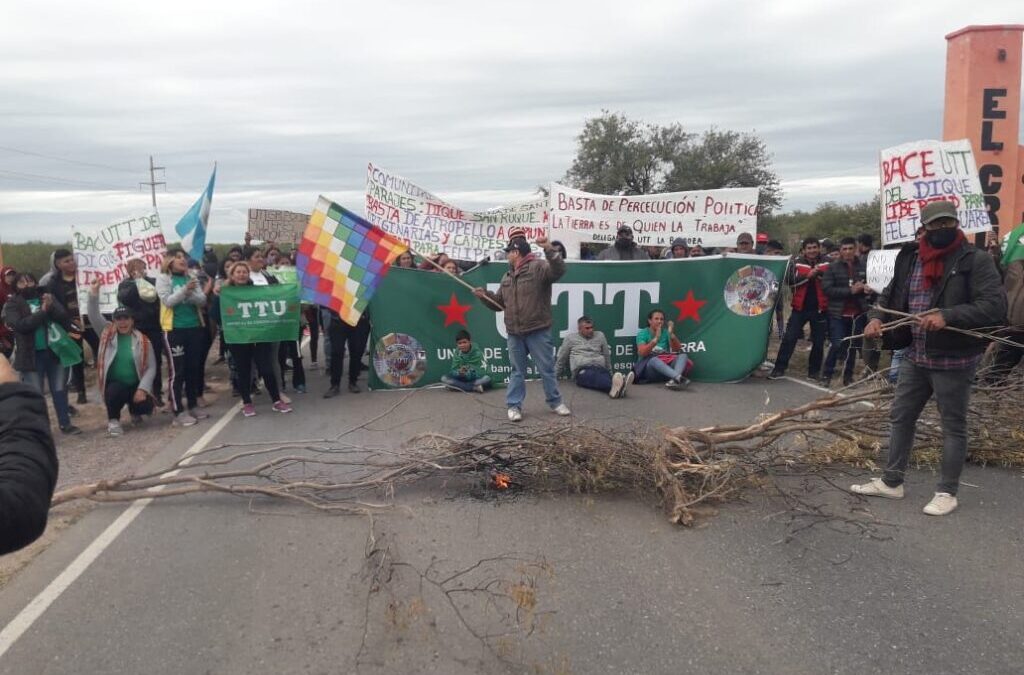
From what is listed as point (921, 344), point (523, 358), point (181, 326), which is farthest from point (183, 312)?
point (921, 344)

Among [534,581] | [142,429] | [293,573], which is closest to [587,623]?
[534,581]

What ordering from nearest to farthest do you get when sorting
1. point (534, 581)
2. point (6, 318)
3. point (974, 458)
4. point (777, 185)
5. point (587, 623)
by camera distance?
point (587, 623)
point (534, 581)
point (974, 458)
point (6, 318)
point (777, 185)

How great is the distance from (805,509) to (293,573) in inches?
127

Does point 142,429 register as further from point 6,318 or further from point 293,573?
point 293,573

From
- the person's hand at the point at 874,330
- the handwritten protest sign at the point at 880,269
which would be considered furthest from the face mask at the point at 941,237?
the handwritten protest sign at the point at 880,269

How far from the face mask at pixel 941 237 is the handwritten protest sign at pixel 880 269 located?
5.27 metres

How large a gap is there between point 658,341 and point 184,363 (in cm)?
569

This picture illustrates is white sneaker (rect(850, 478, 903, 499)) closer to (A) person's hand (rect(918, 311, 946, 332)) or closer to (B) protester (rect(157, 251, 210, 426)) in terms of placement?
(A) person's hand (rect(918, 311, 946, 332))

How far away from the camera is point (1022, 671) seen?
3068 mm

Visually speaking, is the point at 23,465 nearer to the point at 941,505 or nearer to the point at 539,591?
the point at 539,591

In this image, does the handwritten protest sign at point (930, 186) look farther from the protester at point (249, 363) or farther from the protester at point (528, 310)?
the protester at point (249, 363)

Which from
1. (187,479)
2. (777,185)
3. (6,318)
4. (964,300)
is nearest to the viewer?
(964,300)

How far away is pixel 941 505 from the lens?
187 inches

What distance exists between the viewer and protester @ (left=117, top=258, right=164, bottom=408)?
27.7ft
